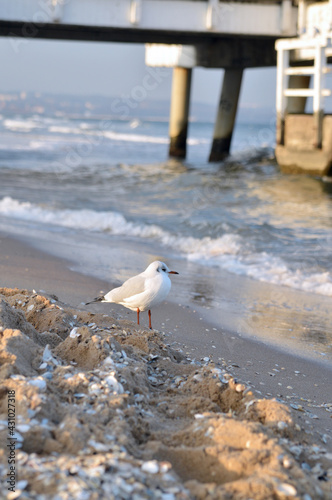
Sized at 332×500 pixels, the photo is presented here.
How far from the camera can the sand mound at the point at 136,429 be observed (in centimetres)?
215

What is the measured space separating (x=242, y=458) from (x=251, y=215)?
908cm

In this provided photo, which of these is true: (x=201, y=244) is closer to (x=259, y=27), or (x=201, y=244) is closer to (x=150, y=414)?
(x=150, y=414)

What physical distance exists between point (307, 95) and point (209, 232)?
7319 millimetres

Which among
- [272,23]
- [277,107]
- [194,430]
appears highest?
[272,23]

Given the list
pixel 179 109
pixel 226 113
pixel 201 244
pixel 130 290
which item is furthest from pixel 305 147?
pixel 130 290

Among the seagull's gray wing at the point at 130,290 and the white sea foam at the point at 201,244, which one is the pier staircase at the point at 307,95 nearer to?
the white sea foam at the point at 201,244

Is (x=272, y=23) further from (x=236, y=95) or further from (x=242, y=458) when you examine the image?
(x=242, y=458)

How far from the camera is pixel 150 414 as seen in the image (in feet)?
9.40

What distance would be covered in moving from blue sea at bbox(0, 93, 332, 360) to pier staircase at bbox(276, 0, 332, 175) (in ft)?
2.07

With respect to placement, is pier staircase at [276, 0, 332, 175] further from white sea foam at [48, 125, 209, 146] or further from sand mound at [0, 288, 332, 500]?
→ white sea foam at [48, 125, 209, 146]

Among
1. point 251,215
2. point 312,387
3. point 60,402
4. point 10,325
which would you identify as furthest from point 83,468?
point 251,215

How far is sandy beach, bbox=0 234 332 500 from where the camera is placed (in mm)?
2168

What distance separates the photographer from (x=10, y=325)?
3438mm

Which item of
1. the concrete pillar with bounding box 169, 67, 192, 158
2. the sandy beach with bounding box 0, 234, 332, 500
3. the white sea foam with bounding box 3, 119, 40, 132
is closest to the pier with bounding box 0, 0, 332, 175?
the concrete pillar with bounding box 169, 67, 192, 158
